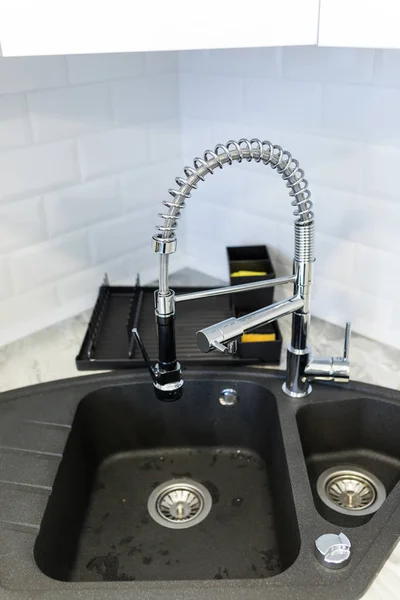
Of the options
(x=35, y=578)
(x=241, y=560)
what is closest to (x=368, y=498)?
(x=241, y=560)

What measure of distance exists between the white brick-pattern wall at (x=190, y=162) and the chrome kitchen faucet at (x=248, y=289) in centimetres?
23

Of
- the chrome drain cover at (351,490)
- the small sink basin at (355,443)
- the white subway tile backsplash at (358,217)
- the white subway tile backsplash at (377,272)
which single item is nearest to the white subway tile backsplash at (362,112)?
the white subway tile backsplash at (358,217)

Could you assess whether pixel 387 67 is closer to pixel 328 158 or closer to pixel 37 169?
pixel 328 158

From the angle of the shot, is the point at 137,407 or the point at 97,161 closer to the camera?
the point at 137,407

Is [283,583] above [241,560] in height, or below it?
above

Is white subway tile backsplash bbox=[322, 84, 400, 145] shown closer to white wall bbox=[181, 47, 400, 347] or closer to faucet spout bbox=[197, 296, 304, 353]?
white wall bbox=[181, 47, 400, 347]

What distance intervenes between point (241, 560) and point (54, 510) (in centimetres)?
30

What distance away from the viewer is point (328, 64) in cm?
102

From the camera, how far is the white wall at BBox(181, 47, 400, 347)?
1003mm

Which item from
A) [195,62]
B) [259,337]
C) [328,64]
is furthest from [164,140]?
[259,337]

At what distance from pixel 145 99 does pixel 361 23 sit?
63 cm

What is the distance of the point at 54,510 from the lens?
2.70 ft

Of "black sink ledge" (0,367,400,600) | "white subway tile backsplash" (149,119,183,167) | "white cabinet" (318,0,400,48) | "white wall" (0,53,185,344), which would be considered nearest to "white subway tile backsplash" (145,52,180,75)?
"white wall" (0,53,185,344)

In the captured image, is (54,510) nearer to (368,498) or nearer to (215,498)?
(215,498)
